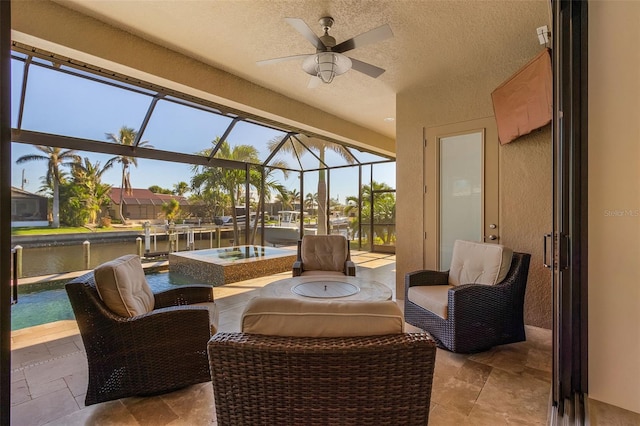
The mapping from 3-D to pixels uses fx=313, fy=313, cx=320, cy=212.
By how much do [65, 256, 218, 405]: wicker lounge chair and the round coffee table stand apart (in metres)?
0.83

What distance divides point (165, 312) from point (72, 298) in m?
0.52

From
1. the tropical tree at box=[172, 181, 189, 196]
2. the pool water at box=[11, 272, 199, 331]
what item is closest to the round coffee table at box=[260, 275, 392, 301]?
the pool water at box=[11, 272, 199, 331]

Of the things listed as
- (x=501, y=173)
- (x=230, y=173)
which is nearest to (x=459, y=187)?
(x=501, y=173)

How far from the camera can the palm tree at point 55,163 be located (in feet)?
12.7

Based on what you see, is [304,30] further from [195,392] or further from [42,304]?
[42,304]

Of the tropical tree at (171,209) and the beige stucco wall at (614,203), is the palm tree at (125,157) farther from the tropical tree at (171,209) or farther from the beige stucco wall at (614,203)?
the beige stucco wall at (614,203)

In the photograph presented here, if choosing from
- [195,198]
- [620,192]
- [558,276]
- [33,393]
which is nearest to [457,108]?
[620,192]

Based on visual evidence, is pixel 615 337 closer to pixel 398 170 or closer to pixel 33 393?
pixel 398 170

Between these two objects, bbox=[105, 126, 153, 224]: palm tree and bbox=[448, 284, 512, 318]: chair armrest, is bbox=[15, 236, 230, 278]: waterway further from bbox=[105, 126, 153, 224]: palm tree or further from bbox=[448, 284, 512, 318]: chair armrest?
bbox=[448, 284, 512, 318]: chair armrest

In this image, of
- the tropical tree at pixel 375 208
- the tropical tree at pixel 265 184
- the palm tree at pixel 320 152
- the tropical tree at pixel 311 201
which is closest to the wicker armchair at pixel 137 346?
the tropical tree at pixel 265 184

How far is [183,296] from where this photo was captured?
8.52ft

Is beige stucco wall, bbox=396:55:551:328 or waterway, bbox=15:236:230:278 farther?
waterway, bbox=15:236:230:278

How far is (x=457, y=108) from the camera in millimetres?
3990

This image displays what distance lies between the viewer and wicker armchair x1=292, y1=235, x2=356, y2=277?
4176 mm
